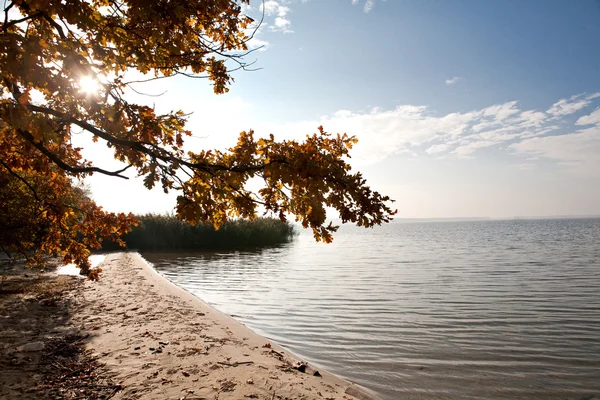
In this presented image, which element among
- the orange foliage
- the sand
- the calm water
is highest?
the orange foliage

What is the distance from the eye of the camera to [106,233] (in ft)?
22.6

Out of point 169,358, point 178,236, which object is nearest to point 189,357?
point 169,358

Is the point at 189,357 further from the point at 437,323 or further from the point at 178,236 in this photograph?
the point at 178,236

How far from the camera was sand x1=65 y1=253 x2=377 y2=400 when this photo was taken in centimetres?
453

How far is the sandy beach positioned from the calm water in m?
1.21

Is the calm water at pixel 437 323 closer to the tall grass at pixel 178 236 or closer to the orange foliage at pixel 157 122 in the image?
the orange foliage at pixel 157 122

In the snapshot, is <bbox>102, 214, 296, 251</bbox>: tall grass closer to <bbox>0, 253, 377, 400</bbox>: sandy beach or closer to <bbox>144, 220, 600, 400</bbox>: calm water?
<bbox>144, 220, 600, 400</bbox>: calm water

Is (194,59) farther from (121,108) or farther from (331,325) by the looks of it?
(331,325)

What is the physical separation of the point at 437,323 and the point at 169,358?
260 inches

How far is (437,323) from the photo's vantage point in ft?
30.6

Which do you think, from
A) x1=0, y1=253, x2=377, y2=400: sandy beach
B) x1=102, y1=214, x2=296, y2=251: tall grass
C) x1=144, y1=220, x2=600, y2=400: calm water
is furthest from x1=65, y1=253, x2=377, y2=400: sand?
x1=102, y1=214, x2=296, y2=251: tall grass

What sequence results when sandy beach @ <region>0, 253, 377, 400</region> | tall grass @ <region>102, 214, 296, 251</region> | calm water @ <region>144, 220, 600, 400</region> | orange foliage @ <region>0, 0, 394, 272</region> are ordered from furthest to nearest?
tall grass @ <region>102, 214, 296, 251</region>, calm water @ <region>144, 220, 600, 400</region>, sandy beach @ <region>0, 253, 377, 400</region>, orange foliage @ <region>0, 0, 394, 272</region>

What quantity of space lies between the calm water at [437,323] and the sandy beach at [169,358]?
121 centimetres

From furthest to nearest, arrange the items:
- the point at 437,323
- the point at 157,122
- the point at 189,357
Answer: the point at 437,323
the point at 189,357
the point at 157,122
